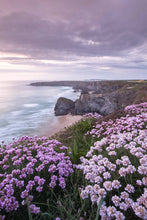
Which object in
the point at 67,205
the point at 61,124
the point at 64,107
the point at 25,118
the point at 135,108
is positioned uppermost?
the point at 135,108

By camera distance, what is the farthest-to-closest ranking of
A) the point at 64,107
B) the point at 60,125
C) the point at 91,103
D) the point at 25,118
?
1. the point at 64,107
2. the point at 25,118
3. the point at 91,103
4. the point at 60,125

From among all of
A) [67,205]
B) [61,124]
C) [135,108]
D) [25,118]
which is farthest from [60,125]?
[67,205]

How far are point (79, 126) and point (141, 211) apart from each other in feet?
27.7

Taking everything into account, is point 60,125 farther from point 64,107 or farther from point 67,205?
point 67,205

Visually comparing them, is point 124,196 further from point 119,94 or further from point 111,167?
point 119,94

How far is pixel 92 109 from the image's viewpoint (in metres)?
29.0

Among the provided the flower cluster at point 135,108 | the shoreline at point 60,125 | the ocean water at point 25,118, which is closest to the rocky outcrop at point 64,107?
the ocean water at point 25,118

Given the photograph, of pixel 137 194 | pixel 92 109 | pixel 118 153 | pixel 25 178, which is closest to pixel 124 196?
pixel 137 194

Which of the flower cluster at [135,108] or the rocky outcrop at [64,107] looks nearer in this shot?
the flower cluster at [135,108]

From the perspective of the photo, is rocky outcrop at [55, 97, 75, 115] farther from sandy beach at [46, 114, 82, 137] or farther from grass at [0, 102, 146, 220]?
grass at [0, 102, 146, 220]

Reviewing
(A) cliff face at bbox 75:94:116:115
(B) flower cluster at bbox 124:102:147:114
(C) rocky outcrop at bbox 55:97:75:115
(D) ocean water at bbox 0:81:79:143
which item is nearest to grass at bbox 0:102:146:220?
(B) flower cluster at bbox 124:102:147:114

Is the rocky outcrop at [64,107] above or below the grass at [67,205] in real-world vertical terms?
below

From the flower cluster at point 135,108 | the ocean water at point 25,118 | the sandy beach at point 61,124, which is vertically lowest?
the ocean water at point 25,118

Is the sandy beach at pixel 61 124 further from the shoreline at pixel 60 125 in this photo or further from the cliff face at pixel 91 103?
the cliff face at pixel 91 103
